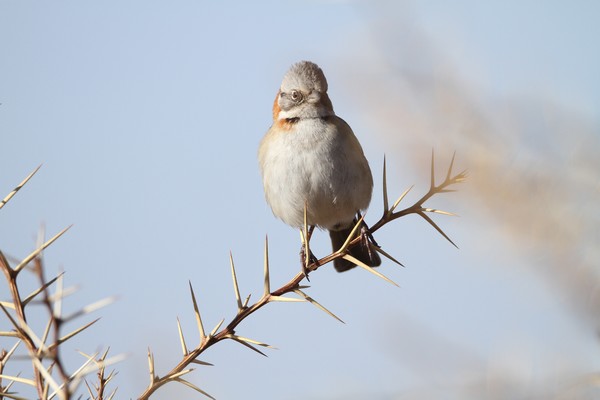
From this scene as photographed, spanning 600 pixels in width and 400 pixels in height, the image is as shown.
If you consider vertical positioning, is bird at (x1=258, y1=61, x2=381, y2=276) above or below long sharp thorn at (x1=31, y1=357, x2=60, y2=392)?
below

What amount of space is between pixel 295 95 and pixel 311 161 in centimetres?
56

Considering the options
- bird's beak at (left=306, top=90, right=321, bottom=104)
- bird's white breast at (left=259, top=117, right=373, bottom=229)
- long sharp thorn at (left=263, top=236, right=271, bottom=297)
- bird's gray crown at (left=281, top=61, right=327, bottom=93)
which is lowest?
bird's white breast at (left=259, top=117, right=373, bottom=229)

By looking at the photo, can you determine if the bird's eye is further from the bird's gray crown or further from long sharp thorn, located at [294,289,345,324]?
long sharp thorn, located at [294,289,345,324]

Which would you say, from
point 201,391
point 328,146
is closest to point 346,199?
point 328,146

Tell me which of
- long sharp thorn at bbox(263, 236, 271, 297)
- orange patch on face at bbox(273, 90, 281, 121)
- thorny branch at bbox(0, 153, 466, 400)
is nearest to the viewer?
thorny branch at bbox(0, 153, 466, 400)

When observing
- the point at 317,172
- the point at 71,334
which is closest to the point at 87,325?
the point at 71,334

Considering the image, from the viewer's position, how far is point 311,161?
4.43m

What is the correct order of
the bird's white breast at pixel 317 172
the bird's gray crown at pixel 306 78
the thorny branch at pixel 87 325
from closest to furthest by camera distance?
the thorny branch at pixel 87 325
the bird's white breast at pixel 317 172
the bird's gray crown at pixel 306 78

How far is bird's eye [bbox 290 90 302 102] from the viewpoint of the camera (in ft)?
15.4

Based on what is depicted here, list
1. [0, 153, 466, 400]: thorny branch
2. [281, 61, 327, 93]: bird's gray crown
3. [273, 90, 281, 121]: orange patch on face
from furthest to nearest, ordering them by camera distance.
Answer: [273, 90, 281, 121]: orange patch on face → [281, 61, 327, 93]: bird's gray crown → [0, 153, 466, 400]: thorny branch

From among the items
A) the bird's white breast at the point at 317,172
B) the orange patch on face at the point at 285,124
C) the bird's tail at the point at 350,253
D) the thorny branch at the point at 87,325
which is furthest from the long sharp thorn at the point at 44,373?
the bird's tail at the point at 350,253

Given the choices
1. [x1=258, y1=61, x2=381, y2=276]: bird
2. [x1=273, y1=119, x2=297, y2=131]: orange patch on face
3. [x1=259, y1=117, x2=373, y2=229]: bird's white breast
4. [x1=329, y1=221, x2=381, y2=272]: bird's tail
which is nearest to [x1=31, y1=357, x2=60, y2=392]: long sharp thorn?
[x1=258, y1=61, x2=381, y2=276]: bird

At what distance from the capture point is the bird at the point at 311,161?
440 cm

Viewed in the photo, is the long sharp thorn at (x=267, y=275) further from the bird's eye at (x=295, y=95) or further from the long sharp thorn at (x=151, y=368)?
the bird's eye at (x=295, y=95)
